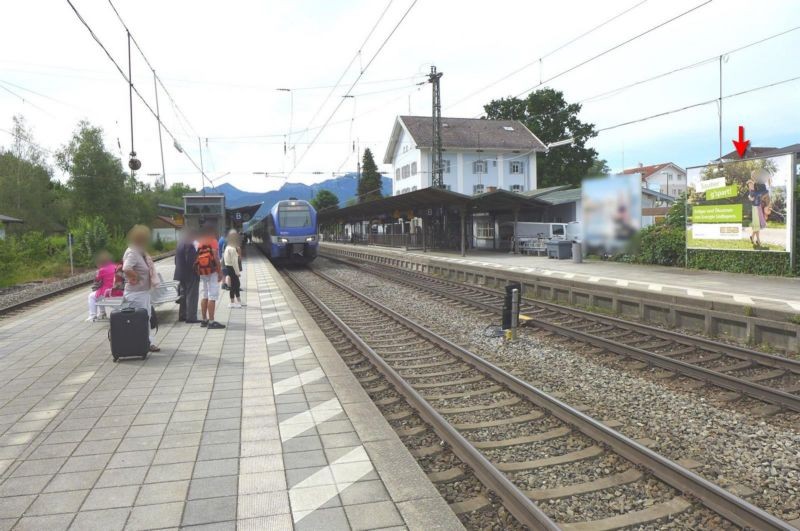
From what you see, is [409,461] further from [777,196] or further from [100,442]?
[777,196]

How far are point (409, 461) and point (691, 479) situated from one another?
6.34 feet

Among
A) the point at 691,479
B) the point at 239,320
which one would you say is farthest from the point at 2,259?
the point at 691,479

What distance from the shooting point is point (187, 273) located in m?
10.1

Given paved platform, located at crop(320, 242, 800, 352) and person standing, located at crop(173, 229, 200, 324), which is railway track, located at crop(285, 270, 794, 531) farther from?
paved platform, located at crop(320, 242, 800, 352)

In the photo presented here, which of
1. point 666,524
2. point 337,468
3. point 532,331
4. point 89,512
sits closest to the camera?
point 89,512

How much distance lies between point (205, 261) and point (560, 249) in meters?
17.2

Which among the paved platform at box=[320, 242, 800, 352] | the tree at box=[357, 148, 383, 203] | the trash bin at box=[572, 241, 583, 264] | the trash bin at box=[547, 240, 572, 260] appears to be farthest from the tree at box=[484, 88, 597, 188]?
the paved platform at box=[320, 242, 800, 352]

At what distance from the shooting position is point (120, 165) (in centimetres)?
5175

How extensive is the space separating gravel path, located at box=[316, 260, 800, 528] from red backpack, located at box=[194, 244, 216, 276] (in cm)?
443

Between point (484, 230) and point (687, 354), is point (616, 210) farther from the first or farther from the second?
point (484, 230)

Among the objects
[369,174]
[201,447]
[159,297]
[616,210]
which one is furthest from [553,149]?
[201,447]

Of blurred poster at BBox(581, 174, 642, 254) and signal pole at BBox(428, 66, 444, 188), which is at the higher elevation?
signal pole at BBox(428, 66, 444, 188)

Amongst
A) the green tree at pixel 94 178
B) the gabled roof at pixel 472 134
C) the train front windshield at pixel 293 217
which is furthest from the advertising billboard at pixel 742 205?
the green tree at pixel 94 178

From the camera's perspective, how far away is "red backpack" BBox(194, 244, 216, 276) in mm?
9586
